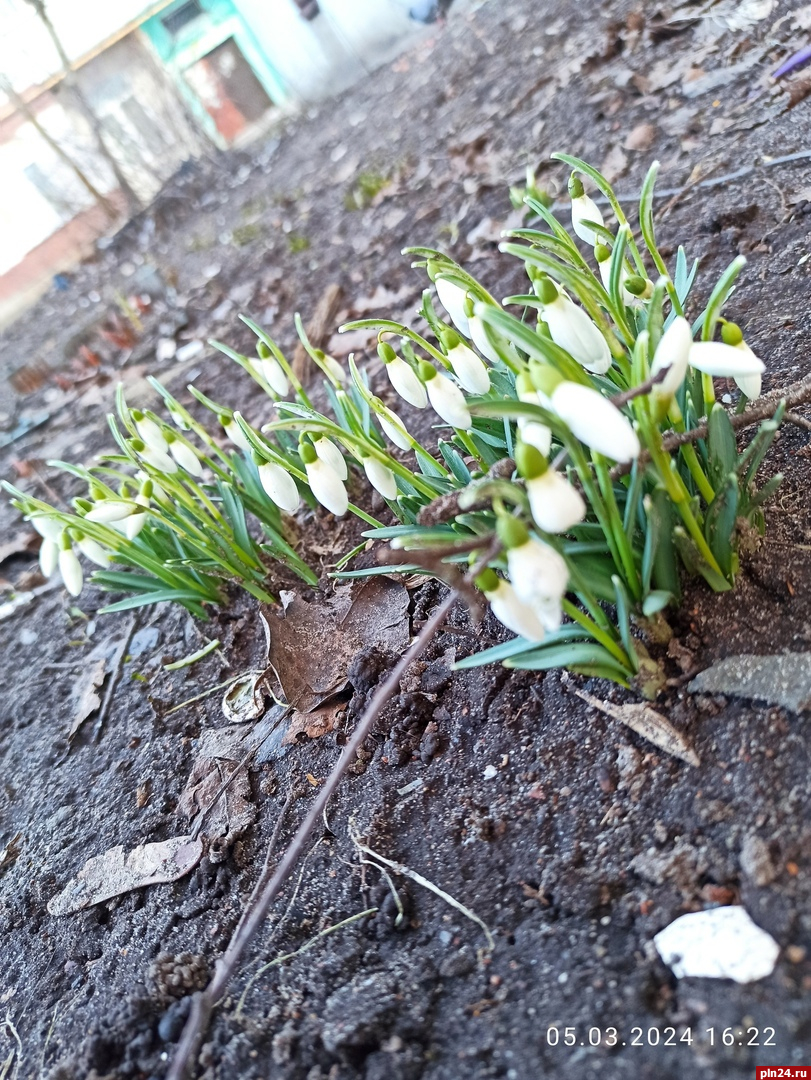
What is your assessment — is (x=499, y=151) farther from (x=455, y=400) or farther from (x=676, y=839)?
(x=676, y=839)

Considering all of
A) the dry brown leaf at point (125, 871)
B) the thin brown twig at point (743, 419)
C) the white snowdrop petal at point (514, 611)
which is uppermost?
the white snowdrop petal at point (514, 611)

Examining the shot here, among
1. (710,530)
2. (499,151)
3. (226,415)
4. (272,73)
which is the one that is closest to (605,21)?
(499,151)

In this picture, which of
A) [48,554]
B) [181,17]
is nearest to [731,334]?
[48,554]

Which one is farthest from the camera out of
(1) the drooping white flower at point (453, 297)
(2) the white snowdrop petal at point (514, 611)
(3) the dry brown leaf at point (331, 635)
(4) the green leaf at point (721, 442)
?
(3) the dry brown leaf at point (331, 635)

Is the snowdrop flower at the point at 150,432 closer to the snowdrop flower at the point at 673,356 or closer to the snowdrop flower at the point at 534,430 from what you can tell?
the snowdrop flower at the point at 534,430

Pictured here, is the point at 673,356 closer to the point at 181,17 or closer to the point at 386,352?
the point at 386,352

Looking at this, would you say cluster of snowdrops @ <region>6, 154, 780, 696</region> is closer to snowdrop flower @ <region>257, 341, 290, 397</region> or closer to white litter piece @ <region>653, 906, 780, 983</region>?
snowdrop flower @ <region>257, 341, 290, 397</region>

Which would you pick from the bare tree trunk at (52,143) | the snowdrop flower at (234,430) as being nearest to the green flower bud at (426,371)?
the snowdrop flower at (234,430)
